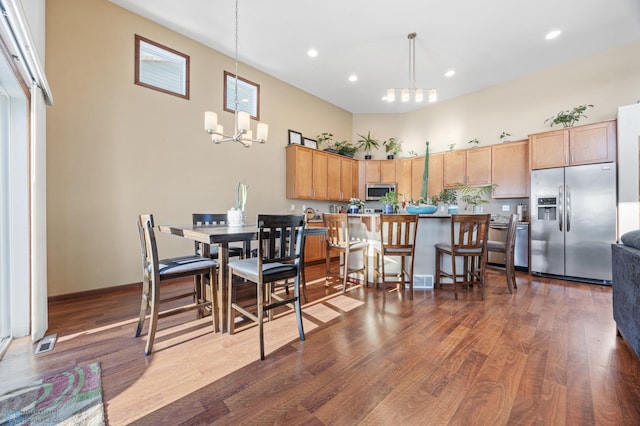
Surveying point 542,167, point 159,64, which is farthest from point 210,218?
point 542,167

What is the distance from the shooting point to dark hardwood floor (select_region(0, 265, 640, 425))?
1.26 meters

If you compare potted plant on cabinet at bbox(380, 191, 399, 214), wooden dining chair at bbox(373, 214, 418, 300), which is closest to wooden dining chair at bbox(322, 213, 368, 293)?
wooden dining chair at bbox(373, 214, 418, 300)

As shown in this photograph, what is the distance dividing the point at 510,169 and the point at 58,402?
6283 millimetres

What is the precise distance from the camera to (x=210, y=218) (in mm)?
3168

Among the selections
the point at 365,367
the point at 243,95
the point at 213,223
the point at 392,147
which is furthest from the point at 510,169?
the point at 213,223

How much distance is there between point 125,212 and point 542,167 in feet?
21.0

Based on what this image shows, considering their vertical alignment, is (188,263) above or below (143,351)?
above

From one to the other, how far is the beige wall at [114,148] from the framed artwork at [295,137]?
138cm

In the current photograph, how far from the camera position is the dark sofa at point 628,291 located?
151 centimetres

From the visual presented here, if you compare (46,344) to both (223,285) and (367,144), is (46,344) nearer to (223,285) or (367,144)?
(223,285)

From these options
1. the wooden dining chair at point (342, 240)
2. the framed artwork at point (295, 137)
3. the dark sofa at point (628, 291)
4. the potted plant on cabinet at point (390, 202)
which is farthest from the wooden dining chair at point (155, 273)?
the framed artwork at point (295, 137)

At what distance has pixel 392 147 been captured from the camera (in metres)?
6.31

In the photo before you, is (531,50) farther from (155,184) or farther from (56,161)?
(56,161)

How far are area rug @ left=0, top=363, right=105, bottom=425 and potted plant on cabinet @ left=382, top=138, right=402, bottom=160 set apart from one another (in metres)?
6.28
